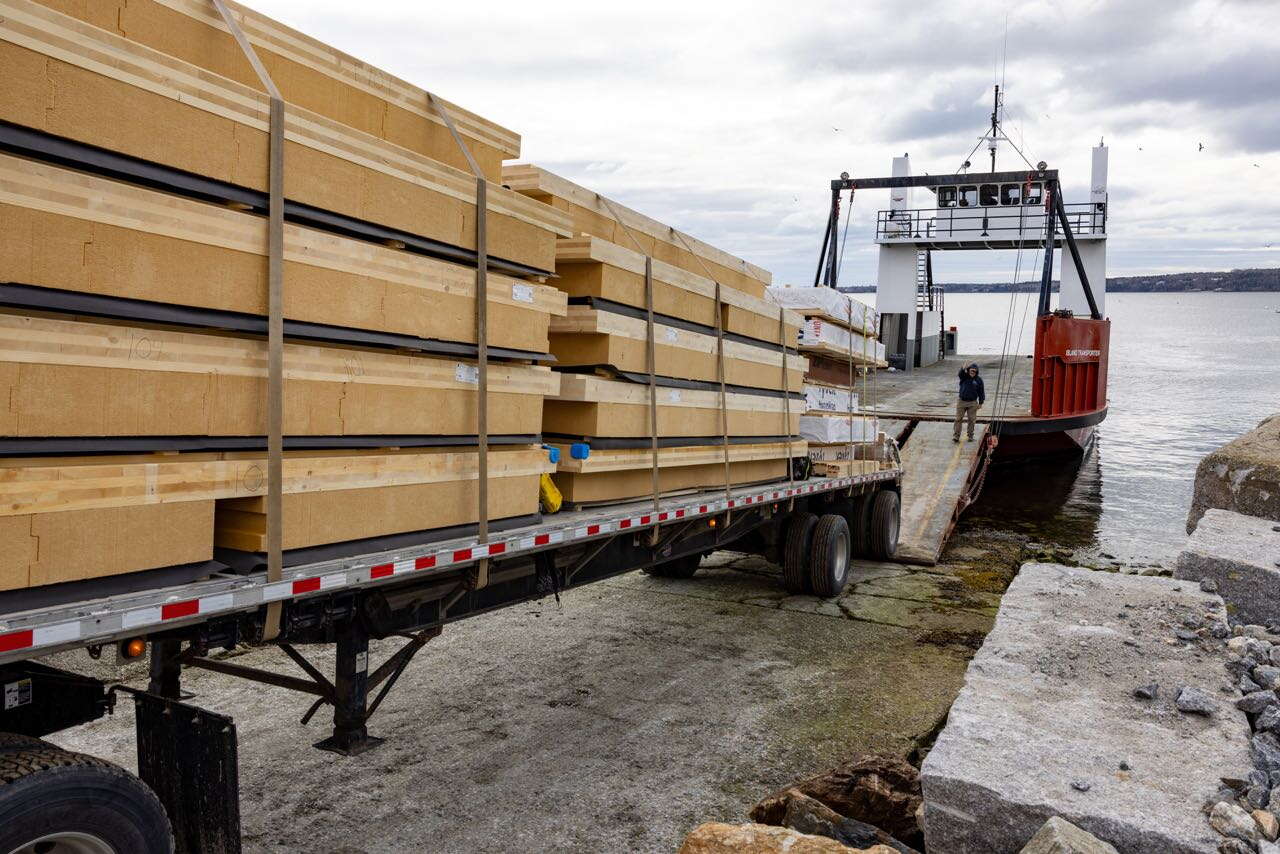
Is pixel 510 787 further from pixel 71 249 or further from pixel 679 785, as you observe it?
pixel 71 249

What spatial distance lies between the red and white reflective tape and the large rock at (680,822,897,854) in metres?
1.57

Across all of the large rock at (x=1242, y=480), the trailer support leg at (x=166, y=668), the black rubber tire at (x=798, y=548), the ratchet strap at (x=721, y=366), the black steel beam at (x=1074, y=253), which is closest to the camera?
the trailer support leg at (x=166, y=668)

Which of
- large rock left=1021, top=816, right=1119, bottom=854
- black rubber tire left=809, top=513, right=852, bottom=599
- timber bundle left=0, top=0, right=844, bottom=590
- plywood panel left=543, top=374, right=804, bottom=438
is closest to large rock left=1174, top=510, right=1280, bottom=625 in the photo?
black rubber tire left=809, top=513, right=852, bottom=599

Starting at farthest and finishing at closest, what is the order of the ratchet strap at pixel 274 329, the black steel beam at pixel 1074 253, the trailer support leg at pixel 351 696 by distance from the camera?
the black steel beam at pixel 1074 253, the trailer support leg at pixel 351 696, the ratchet strap at pixel 274 329

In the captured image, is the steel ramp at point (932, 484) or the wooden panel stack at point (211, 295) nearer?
the wooden panel stack at point (211, 295)

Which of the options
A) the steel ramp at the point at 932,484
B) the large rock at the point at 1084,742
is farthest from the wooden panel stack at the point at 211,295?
the steel ramp at the point at 932,484

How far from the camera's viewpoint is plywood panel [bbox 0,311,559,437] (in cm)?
292

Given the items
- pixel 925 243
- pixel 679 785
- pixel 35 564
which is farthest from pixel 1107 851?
pixel 925 243

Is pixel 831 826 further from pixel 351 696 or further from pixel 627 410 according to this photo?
pixel 627 410

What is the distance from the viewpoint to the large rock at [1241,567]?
257 inches

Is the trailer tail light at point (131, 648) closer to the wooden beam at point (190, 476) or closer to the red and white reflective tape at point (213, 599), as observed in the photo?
the red and white reflective tape at point (213, 599)

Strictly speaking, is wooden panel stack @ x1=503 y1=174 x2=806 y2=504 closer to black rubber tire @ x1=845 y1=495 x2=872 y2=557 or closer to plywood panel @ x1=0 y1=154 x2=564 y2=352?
plywood panel @ x1=0 y1=154 x2=564 y2=352

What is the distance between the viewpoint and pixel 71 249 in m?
2.99

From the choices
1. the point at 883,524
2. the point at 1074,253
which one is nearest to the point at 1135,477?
the point at 1074,253
